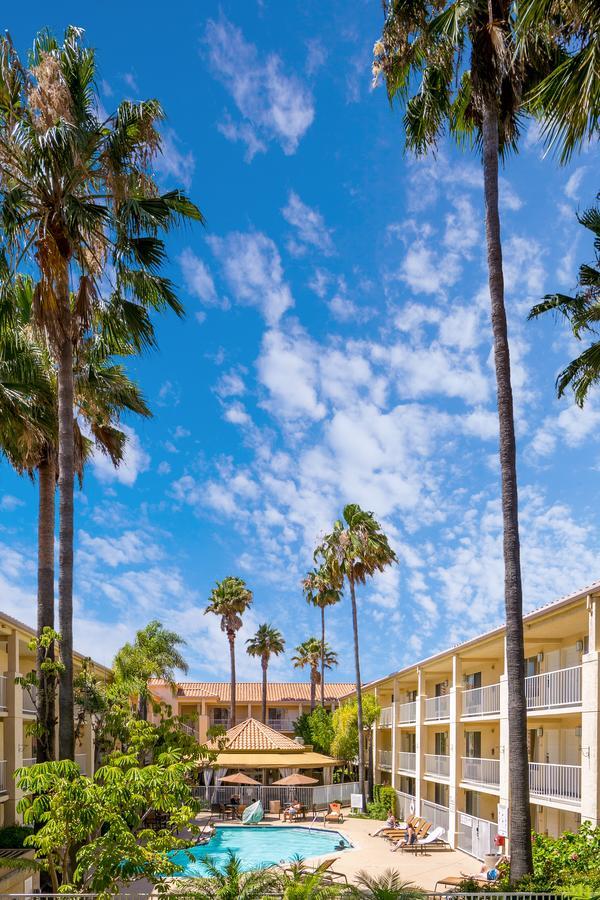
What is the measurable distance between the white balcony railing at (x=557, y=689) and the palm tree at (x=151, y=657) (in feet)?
65.1

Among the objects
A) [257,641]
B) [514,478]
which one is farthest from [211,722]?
[514,478]

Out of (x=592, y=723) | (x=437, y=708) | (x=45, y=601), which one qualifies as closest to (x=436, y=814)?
(x=437, y=708)

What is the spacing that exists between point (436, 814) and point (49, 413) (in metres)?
22.3

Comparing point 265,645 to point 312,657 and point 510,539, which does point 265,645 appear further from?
point 510,539

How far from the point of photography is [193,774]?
1535 cm

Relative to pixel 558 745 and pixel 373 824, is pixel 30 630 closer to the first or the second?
pixel 558 745

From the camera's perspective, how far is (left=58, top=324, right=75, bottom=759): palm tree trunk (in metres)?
14.0

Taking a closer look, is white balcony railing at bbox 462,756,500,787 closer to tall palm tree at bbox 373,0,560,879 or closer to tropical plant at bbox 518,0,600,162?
tall palm tree at bbox 373,0,560,879

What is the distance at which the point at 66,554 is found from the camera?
1454 centimetres

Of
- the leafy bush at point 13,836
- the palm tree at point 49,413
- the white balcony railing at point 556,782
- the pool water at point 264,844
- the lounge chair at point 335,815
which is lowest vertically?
the lounge chair at point 335,815

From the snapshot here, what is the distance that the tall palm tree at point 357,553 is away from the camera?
41.8 m

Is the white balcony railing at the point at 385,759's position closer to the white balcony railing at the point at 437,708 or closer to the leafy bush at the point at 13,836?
the white balcony railing at the point at 437,708

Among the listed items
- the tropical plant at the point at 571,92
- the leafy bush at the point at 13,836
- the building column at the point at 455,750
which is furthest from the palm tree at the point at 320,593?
the tropical plant at the point at 571,92

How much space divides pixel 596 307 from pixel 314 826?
84.8 ft
